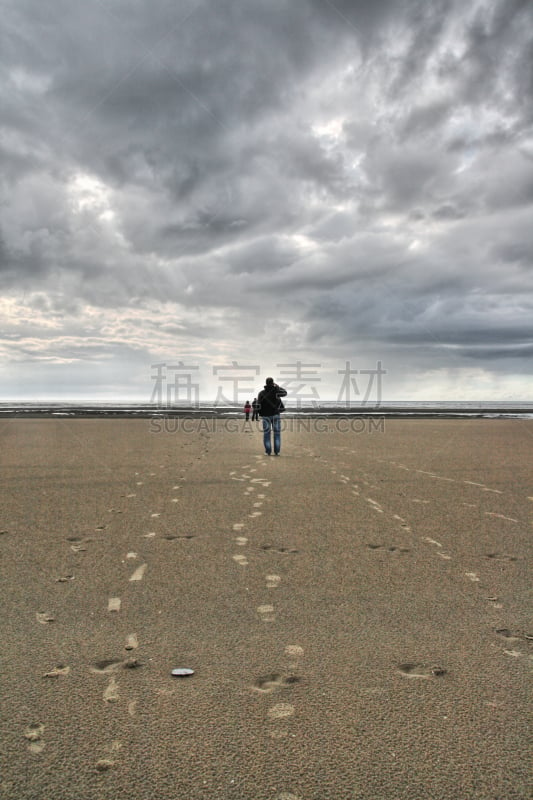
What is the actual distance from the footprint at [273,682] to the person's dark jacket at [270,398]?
12.0m

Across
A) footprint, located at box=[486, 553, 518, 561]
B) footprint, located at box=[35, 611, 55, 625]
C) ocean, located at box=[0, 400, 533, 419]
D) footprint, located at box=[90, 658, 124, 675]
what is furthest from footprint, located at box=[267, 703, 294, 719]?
ocean, located at box=[0, 400, 533, 419]

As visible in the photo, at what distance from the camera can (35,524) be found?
23.4 feet

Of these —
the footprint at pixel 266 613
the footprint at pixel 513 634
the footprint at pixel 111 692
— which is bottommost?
the footprint at pixel 513 634

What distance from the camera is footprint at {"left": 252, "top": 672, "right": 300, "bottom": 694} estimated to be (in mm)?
3137

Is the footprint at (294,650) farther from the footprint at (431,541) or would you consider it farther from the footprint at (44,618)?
the footprint at (431,541)

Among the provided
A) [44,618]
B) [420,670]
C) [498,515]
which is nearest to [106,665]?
[44,618]

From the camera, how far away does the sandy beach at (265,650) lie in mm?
2479

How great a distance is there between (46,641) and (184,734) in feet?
5.27

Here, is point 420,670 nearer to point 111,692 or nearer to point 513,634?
point 513,634

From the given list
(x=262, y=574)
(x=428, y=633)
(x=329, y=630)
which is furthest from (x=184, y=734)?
(x=262, y=574)

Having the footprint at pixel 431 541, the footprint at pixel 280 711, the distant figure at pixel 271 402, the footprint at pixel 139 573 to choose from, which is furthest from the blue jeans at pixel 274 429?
the footprint at pixel 280 711

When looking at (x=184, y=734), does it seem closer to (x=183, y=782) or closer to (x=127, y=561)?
(x=183, y=782)

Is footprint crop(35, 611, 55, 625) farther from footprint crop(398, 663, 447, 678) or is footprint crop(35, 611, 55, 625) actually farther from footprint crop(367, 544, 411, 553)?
footprint crop(367, 544, 411, 553)

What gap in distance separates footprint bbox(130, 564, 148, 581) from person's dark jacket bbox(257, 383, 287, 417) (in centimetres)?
996
